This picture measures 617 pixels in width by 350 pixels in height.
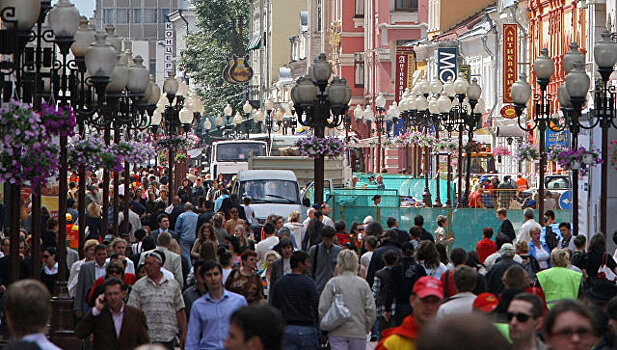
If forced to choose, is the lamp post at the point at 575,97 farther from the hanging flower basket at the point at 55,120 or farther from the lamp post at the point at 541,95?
the hanging flower basket at the point at 55,120

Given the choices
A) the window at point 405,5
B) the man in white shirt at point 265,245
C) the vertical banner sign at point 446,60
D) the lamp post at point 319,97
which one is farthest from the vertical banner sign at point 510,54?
the man in white shirt at point 265,245

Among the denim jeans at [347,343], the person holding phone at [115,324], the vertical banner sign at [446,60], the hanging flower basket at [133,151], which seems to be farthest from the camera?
the vertical banner sign at [446,60]

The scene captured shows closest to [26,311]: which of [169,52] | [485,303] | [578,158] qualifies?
[485,303]

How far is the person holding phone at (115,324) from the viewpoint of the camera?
11.6 metres

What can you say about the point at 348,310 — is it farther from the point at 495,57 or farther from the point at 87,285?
the point at 495,57

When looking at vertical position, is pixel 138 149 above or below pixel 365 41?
below

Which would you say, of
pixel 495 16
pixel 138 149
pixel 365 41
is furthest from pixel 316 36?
pixel 138 149

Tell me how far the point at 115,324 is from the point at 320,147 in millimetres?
15575

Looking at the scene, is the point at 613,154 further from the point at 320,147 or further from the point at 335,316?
the point at 335,316

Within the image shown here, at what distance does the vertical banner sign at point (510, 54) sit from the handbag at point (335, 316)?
45.6m

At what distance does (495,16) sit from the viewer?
6469 cm

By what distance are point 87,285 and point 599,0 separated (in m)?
34.5

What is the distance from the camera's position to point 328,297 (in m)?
14.4

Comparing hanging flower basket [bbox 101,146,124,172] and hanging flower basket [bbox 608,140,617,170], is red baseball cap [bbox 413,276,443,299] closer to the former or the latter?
hanging flower basket [bbox 101,146,124,172]
